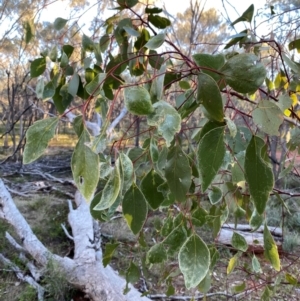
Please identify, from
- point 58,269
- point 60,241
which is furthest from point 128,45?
point 60,241

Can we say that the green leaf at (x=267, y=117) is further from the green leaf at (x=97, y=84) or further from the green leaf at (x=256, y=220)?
the green leaf at (x=256, y=220)

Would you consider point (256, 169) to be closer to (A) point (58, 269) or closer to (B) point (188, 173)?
(B) point (188, 173)

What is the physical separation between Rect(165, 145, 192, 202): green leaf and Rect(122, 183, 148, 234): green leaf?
0.04m

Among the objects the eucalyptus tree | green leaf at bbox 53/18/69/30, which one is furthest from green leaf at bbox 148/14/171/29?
green leaf at bbox 53/18/69/30

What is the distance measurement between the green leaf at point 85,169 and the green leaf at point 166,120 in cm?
6

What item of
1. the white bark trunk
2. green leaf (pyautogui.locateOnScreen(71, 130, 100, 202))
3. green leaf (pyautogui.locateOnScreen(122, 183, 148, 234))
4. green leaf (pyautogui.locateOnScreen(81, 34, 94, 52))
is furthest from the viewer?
the white bark trunk

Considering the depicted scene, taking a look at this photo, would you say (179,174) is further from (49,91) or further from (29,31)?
(29,31)

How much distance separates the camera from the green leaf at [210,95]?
26 centimetres

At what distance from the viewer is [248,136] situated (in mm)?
501

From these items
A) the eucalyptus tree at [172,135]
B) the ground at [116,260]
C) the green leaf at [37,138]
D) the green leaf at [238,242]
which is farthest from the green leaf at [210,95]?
the ground at [116,260]

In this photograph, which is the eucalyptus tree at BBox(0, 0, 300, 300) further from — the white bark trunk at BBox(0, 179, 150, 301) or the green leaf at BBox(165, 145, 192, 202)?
the white bark trunk at BBox(0, 179, 150, 301)

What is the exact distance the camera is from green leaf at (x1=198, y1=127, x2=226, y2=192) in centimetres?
28

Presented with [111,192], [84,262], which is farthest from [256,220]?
[84,262]

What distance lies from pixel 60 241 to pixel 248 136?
2319mm
